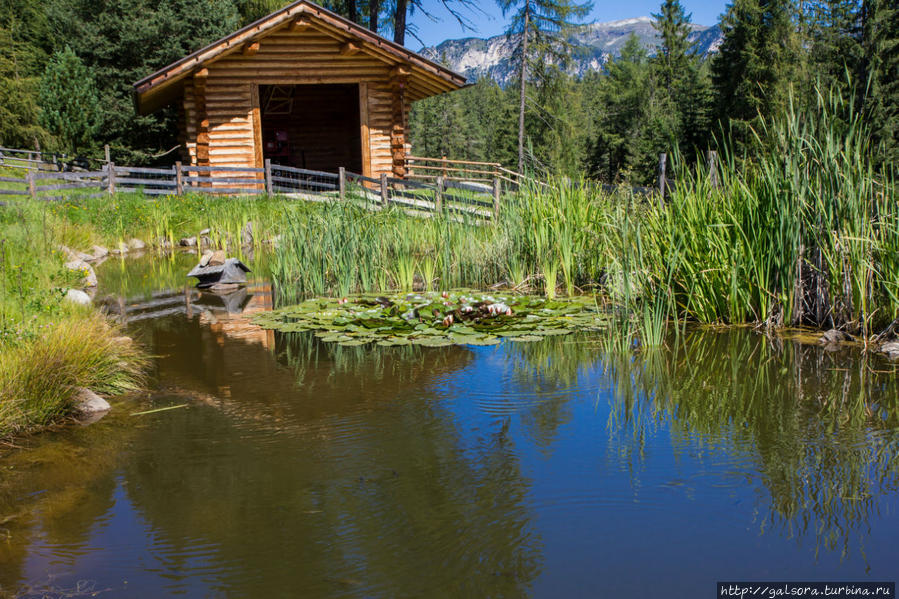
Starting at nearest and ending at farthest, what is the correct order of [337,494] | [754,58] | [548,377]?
[337,494], [548,377], [754,58]

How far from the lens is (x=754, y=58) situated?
95.6ft

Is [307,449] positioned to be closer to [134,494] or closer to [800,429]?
[134,494]

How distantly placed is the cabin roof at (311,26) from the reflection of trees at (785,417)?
41.3 feet

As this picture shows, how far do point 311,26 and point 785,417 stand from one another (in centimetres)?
1473

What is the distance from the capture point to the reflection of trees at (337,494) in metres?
2.78

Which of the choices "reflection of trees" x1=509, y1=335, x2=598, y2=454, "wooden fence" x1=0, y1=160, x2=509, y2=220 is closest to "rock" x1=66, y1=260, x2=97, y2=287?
"wooden fence" x1=0, y1=160, x2=509, y2=220

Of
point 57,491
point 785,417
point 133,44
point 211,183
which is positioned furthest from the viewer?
point 133,44

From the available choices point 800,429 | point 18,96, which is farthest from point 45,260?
point 18,96

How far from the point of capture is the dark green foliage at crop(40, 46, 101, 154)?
23125mm

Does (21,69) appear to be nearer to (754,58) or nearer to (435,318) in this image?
(754,58)

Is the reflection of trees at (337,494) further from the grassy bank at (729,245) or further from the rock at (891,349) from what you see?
the rock at (891,349)

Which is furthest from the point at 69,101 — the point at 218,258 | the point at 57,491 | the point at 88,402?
the point at 57,491

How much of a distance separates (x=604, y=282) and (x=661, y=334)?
1.90m

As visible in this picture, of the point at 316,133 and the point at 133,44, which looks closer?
the point at 316,133
